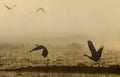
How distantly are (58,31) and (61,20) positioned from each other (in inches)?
2.5

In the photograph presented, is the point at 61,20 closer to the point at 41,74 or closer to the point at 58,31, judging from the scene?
the point at 58,31

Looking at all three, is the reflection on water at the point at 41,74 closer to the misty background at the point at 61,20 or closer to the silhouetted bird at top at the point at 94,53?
the silhouetted bird at top at the point at 94,53

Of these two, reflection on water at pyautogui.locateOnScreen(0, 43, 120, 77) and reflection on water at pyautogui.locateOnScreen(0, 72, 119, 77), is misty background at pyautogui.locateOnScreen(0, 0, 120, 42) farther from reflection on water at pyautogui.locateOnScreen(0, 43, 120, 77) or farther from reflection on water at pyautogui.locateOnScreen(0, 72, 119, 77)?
reflection on water at pyautogui.locateOnScreen(0, 72, 119, 77)

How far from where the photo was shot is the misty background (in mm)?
1617

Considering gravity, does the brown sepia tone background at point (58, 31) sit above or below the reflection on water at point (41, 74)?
above

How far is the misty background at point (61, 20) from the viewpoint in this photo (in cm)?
162

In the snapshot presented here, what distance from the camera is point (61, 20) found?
164cm

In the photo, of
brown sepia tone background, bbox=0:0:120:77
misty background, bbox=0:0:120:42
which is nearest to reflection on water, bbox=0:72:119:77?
brown sepia tone background, bbox=0:0:120:77

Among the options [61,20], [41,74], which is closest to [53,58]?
[41,74]

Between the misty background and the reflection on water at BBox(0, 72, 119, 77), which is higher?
the misty background

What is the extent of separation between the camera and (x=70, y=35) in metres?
1.62

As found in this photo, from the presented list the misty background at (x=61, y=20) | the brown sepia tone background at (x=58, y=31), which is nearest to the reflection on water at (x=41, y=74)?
the brown sepia tone background at (x=58, y=31)

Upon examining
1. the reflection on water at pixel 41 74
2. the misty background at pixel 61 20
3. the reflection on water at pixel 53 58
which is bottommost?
the reflection on water at pixel 41 74

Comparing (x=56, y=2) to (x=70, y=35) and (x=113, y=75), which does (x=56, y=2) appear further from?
(x=113, y=75)
